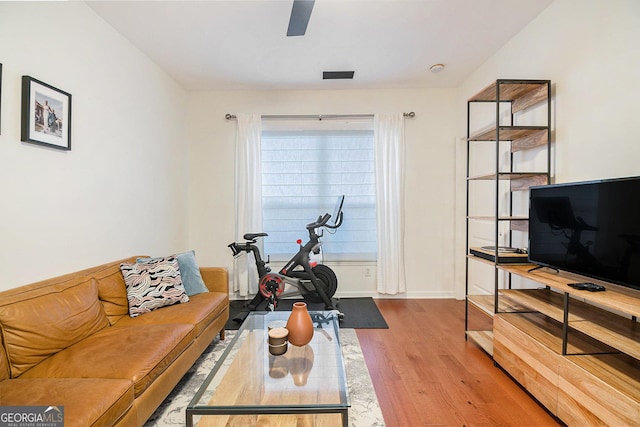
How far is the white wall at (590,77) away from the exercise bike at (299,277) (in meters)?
2.09

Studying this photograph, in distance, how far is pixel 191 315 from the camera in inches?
84.8

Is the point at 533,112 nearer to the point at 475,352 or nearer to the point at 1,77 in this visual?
the point at 475,352

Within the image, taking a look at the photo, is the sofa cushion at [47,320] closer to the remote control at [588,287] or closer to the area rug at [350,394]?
the area rug at [350,394]

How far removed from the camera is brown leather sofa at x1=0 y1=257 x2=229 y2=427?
123 centimetres

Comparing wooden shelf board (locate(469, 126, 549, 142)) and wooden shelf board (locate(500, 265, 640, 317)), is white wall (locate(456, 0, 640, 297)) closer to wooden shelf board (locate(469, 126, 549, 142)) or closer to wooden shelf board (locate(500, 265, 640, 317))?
wooden shelf board (locate(469, 126, 549, 142))

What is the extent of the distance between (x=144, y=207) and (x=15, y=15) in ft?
5.49

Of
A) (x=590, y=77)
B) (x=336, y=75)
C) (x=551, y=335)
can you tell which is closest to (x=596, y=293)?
(x=551, y=335)

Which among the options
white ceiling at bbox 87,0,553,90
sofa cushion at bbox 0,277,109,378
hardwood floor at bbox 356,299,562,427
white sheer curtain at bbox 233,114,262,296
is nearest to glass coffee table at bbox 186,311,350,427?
hardwood floor at bbox 356,299,562,427

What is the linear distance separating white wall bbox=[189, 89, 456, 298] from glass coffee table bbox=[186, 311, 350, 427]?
2259 mm

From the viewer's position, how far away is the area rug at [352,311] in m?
3.09

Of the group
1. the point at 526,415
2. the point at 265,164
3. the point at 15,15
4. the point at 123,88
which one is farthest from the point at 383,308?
the point at 15,15

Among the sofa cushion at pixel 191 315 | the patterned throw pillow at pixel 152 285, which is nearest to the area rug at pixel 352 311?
the sofa cushion at pixel 191 315

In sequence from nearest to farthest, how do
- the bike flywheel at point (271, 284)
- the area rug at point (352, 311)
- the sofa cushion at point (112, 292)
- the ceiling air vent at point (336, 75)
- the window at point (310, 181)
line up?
the sofa cushion at point (112, 292)
the area rug at point (352, 311)
the bike flywheel at point (271, 284)
the ceiling air vent at point (336, 75)
the window at point (310, 181)

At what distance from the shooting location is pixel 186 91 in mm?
3924
